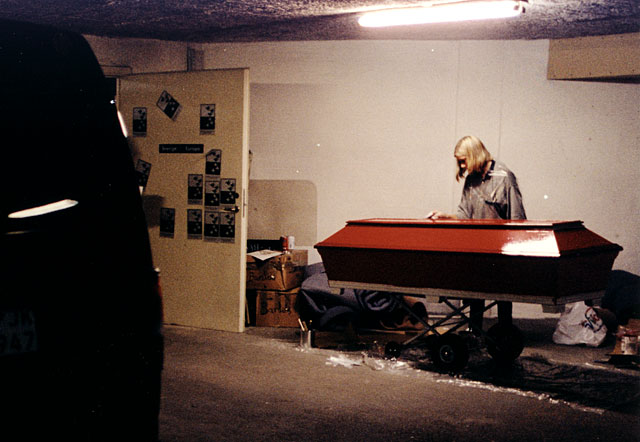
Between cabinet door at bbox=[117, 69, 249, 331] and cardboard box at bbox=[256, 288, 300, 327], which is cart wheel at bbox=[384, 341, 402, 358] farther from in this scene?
cabinet door at bbox=[117, 69, 249, 331]

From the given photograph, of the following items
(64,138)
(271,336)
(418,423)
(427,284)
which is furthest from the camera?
(271,336)

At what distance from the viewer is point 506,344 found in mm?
4488

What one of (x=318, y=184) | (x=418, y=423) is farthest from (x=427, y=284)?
(x=318, y=184)

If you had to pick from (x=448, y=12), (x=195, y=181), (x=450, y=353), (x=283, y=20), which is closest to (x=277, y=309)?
(x=195, y=181)

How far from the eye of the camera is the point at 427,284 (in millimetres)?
4309

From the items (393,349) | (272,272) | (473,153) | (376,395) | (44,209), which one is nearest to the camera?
(44,209)

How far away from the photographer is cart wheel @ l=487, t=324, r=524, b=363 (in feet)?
14.7

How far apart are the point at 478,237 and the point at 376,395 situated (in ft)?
4.05

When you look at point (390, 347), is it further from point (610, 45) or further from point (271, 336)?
point (610, 45)

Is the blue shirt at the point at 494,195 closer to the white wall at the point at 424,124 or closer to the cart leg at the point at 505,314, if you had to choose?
the cart leg at the point at 505,314

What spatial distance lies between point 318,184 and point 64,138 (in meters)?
5.56

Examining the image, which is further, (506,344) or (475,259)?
(506,344)

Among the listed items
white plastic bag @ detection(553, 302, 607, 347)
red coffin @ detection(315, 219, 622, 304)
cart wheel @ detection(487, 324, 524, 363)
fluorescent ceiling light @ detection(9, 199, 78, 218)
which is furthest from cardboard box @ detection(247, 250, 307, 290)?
fluorescent ceiling light @ detection(9, 199, 78, 218)

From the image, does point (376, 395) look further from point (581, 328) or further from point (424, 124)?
point (424, 124)
